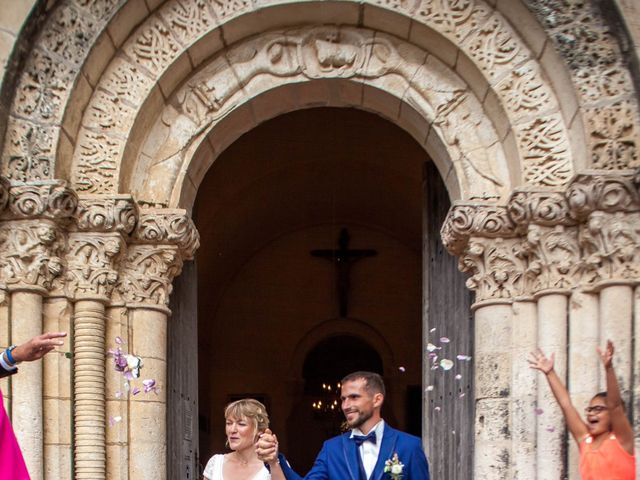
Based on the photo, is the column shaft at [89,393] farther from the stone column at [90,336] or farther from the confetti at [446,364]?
the confetti at [446,364]

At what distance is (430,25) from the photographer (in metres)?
9.08

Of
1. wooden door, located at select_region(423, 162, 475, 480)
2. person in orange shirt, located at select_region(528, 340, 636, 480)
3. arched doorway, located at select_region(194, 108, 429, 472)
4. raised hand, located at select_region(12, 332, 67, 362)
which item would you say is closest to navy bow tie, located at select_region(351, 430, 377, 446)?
person in orange shirt, located at select_region(528, 340, 636, 480)

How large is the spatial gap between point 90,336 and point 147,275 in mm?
599

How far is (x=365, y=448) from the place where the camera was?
21.9 feet

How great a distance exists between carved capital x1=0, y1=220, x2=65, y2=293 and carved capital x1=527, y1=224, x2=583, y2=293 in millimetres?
3186

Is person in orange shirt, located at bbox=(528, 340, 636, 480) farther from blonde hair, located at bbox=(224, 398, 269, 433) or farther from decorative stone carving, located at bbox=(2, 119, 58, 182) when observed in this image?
decorative stone carving, located at bbox=(2, 119, 58, 182)

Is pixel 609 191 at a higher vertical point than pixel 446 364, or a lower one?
higher

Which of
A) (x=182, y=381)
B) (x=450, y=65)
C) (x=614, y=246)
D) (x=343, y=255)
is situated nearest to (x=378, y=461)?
(x=614, y=246)

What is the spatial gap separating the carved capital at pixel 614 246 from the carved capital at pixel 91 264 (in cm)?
315

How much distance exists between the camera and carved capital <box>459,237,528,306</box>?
29.1ft

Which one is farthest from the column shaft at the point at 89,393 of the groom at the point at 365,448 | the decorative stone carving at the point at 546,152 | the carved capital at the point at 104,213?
the decorative stone carving at the point at 546,152

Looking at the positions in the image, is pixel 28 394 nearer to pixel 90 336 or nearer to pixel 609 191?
pixel 90 336

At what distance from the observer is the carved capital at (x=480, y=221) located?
8.88m

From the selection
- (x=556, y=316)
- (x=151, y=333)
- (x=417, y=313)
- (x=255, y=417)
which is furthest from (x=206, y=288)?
(x=255, y=417)
